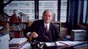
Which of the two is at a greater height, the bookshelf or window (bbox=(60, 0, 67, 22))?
window (bbox=(60, 0, 67, 22))

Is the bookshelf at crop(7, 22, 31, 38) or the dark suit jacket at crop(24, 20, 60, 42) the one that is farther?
the bookshelf at crop(7, 22, 31, 38)

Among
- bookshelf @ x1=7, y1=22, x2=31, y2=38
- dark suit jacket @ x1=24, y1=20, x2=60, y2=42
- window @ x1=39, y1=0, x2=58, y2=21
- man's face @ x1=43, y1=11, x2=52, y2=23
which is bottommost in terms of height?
bookshelf @ x1=7, y1=22, x2=31, y2=38

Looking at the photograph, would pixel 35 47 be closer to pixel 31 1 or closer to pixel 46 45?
pixel 46 45

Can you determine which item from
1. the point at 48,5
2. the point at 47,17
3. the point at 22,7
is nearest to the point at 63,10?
the point at 48,5

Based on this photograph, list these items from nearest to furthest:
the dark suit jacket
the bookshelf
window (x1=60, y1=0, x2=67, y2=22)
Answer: the dark suit jacket
the bookshelf
window (x1=60, y1=0, x2=67, y2=22)

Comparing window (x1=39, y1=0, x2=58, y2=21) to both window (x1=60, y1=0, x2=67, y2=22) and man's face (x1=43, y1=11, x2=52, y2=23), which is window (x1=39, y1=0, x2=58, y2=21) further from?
man's face (x1=43, y1=11, x2=52, y2=23)

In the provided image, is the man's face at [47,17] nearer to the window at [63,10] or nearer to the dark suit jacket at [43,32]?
the dark suit jacket at [43,32]

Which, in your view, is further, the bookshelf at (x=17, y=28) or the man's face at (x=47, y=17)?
Result: the bookshelf at (x=17, y=28)

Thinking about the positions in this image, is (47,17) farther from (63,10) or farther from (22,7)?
(22,7)

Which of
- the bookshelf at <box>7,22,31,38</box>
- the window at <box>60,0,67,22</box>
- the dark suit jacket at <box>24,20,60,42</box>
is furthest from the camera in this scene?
the window at <box>60,0,67,22</box>

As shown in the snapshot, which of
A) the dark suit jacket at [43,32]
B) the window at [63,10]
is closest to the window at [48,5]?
the window at [63,10]

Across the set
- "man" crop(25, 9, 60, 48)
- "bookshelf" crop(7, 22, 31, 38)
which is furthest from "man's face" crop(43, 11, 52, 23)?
"bookshelf" crop(7, 22, 31, 38)

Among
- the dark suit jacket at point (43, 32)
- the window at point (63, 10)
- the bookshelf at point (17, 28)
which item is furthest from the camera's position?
the window at point (63, 10)

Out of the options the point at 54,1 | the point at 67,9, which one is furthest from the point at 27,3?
the point at 67,9
